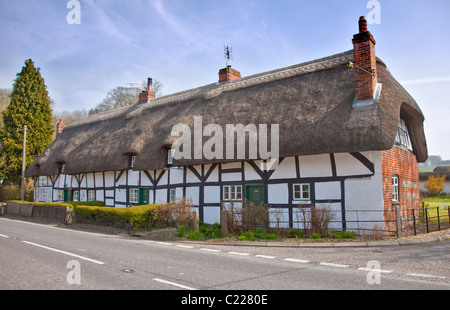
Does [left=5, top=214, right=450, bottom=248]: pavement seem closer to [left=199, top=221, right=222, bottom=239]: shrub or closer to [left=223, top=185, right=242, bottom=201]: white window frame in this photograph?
[left=199, top=221, right=222, bottom=239]: shrub

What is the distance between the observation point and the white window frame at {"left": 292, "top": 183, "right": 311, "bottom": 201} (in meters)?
12.1

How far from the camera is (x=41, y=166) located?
25.6 m

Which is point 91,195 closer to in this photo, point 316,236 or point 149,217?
point 149,217

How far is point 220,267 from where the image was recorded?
686 cm

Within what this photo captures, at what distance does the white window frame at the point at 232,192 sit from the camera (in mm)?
13867

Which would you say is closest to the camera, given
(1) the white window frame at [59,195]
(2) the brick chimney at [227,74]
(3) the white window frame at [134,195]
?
(3) the white window frame at [134,195]

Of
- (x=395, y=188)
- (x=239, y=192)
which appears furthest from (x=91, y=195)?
(x=395, y=188)

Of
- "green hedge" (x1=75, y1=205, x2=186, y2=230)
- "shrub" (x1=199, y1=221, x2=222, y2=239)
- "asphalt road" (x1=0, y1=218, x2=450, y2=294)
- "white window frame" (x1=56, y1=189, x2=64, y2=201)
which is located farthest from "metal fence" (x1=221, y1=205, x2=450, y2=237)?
"white window frame" (x1=56, y1=189, x2=64, y2=201)

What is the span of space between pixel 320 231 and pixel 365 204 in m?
1.72

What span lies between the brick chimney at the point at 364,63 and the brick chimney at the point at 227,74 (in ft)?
26.6

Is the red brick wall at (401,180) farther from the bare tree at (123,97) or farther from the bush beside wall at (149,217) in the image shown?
the bare tree at (123,97)

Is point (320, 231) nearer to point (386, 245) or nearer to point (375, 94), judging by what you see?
point (386, 245)

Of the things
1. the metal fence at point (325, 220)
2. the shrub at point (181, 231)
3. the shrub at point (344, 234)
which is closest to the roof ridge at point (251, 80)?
the metal fence at point (325, 220)

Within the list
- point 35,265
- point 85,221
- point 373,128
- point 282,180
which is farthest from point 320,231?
point 85,221
